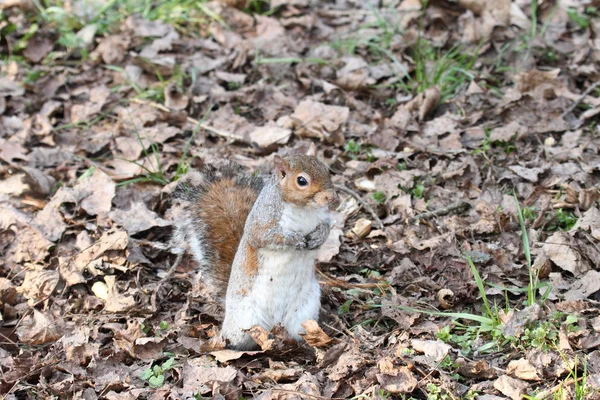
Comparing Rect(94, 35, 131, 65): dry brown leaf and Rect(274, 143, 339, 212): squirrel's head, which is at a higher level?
Rect(274, 143, 339, 212): squirrel's head

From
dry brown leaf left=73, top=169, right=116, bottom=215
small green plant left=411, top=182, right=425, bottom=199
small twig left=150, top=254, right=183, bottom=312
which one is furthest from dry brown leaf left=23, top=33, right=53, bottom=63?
small green plant left=411, top=182, right=425, bottom=199

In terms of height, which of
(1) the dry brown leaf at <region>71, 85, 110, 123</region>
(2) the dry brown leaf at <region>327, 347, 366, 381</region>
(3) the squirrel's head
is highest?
(3) the squirrel's head

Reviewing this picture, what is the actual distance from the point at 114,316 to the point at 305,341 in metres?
0.94

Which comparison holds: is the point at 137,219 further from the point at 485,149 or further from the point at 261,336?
the point at 485,149

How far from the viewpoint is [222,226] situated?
334cm

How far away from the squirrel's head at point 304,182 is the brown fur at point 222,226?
468mm

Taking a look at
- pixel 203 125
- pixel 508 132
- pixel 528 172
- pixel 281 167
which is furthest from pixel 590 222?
pixel 203 125

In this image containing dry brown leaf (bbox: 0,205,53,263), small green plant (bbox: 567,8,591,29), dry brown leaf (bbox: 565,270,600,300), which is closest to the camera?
dry brown leaf (bbox: 565,270,600,300)

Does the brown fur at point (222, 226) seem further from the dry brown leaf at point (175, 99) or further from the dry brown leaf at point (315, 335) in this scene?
the dry brown leaf at point (175, 99)

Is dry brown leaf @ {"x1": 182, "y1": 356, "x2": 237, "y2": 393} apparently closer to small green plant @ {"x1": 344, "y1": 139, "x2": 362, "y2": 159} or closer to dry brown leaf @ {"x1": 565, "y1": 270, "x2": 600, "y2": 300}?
dry brown leaf @ {"x1": 565, "y1": 270, "x2": 600, "y2": 300}

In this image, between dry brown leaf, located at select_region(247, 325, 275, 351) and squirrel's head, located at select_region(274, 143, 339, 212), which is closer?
squirrel's head, located at select_region(274, 143, 339, 212)

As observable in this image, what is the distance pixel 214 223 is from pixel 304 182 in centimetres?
62

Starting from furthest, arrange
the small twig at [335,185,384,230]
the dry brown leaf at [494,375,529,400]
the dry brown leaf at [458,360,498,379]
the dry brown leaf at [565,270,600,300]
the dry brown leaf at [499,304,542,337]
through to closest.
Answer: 1. the small twig at [335,185,384,230]
2. the dry brown leaf at [565,270,600,300]
3. the dry brown leaf at [499,304,542,337]
4. the dry brown leaf at [458,360,498,379]
5. the dry brown leaf at [494,375,529,400]

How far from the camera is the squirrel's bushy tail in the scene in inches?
131
